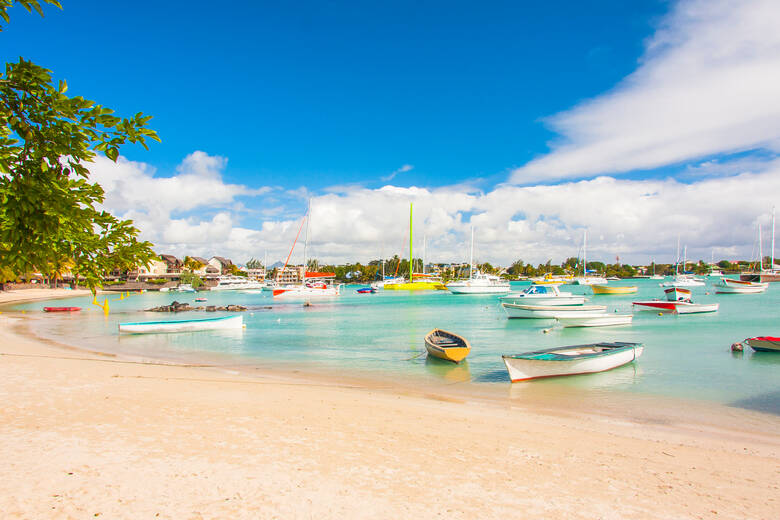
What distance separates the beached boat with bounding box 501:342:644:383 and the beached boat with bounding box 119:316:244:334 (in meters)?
25.5

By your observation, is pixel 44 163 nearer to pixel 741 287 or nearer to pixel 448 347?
pixel 448 347

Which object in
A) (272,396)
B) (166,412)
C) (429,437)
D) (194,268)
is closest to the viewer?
(429,437)

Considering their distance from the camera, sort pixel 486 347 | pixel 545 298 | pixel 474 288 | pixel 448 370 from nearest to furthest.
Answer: pixel 448 370 < pixel 486 347 < pixel 545 298 < pixel 474 288

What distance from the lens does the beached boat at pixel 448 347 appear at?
2009cm

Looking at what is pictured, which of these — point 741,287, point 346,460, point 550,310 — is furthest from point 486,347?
point 741,287

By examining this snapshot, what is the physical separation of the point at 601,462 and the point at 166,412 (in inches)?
366

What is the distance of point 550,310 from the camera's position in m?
39.7

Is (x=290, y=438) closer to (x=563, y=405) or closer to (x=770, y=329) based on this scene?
(x=563, y=405)

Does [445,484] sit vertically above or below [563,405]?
above

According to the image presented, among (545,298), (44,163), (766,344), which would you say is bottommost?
(766,344)

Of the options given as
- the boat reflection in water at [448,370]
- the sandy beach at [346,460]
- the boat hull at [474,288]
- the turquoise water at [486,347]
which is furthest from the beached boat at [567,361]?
the boat hull at [474,288]

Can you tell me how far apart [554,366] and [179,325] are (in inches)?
1090

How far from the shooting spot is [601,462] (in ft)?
26.8

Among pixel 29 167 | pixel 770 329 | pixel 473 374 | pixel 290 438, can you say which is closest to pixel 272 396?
pixel 290 438
